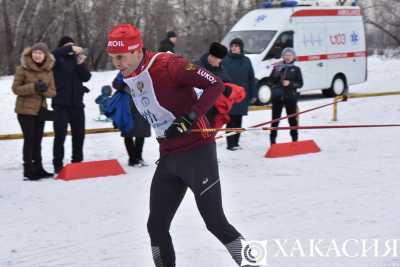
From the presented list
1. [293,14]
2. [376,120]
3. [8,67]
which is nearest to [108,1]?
[8,67]

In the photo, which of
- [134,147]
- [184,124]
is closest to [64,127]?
[134,147]

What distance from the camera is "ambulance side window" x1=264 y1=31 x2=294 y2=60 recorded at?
17005 mm

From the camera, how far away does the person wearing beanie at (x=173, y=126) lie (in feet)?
13.8

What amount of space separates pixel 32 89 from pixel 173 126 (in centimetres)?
430

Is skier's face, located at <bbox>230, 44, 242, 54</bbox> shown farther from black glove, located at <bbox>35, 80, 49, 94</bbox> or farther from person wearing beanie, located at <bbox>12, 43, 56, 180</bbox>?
black glove, located at <bbox>35, 80, 49, 94</bbox>

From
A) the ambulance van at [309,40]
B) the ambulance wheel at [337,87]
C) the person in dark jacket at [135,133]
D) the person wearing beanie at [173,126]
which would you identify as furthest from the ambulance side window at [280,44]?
the person wearing beanie at [173,126]

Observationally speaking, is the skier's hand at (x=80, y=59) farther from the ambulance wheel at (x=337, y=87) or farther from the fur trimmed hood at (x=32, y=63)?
the ambulance wheel at (x=337, y=87)

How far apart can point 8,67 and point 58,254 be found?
1803cm

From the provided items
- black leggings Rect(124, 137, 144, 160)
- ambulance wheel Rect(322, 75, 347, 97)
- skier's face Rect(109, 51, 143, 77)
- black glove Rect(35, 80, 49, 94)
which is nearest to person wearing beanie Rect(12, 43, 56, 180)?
black glove Rect(35, 80, 49, 94)

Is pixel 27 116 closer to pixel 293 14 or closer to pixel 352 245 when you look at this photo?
pixel 352 245

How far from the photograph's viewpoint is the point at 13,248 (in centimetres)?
567

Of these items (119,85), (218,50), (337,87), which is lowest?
(337,87)

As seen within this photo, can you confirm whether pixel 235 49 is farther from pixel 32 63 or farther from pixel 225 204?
pixel 225 204

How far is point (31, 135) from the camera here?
327 inches
